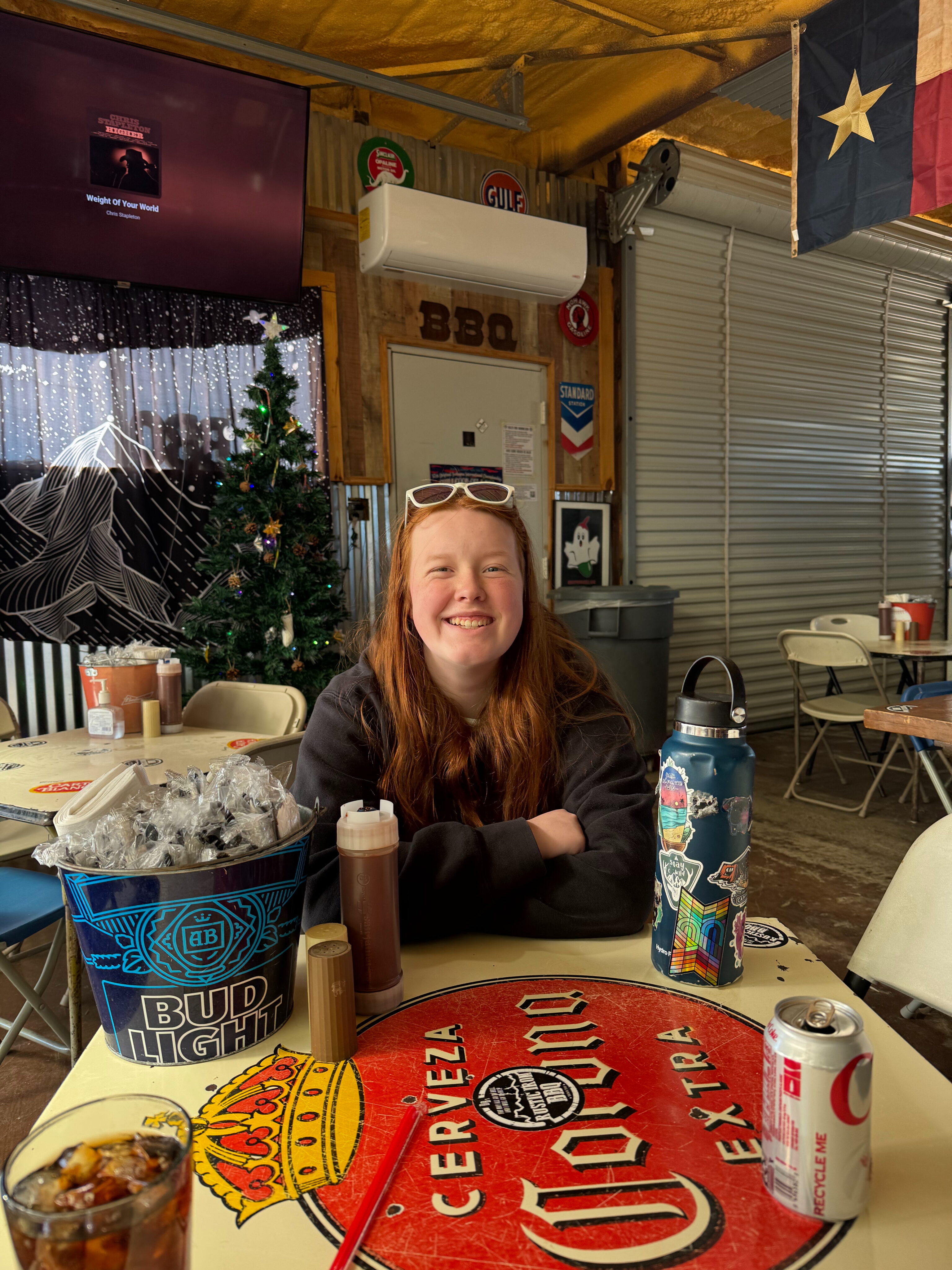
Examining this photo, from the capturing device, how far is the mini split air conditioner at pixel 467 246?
15.4 feet

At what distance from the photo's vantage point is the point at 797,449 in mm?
7375

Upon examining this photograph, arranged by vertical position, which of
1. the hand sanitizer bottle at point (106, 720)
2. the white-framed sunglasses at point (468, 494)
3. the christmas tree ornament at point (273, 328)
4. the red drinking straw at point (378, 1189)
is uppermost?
the christmas tree ornament at point (273, 328)

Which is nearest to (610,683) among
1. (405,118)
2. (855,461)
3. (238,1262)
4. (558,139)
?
(238,1262)

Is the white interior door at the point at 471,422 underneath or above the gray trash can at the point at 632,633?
above

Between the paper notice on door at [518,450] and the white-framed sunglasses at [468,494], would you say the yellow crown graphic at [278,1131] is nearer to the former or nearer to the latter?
the white-framed sunglasses at [468,494]

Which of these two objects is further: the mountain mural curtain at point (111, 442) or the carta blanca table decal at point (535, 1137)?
the mountain mural curtain at point (111, 442)

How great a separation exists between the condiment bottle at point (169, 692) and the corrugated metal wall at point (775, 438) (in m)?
4.17

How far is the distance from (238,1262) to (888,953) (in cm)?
109

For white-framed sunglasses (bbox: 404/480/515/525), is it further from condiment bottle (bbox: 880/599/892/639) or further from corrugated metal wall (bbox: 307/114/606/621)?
condiment bottle (bbox: 880/599/892/639)

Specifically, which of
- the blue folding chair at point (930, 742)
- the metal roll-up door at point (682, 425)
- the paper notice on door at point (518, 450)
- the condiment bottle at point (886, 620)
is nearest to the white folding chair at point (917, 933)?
the blue folding chair at point (930, 742)

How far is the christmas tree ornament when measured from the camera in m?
4.37

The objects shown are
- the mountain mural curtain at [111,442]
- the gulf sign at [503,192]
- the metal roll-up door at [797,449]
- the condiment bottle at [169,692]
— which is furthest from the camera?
the metal roll-up door at [797,449]

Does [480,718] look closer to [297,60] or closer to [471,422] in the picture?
[297,60]

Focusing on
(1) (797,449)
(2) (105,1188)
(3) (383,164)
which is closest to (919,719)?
(2) (105,1188)
